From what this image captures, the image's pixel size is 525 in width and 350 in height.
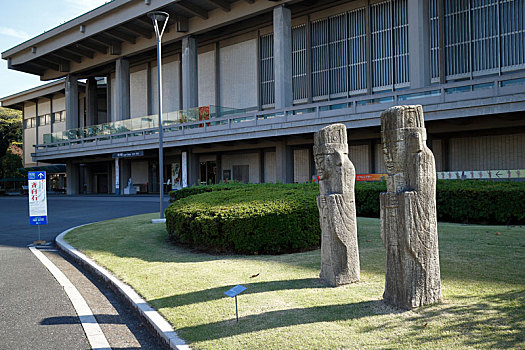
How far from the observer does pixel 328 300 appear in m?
5.39

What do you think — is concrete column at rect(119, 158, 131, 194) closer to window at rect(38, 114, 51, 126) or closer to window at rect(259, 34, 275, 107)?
window at rect(259, 34, 275, 107)

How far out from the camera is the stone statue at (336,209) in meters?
6.07

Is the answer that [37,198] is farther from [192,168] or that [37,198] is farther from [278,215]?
[192,168]

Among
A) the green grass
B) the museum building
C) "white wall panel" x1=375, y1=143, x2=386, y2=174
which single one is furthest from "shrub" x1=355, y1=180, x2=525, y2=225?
"white wall panel" x1=375, y1=143, x2=386, y2=174

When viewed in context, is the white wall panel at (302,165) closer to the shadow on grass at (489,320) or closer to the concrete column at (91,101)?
the shadow on grass at (489,320)

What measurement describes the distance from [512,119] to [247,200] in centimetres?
1572

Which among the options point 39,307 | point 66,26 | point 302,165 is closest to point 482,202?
point 39,307

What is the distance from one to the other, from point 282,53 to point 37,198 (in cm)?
1808

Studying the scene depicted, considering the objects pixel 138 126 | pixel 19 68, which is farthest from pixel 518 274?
pixel 19 68

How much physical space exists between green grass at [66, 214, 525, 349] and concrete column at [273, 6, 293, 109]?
62.7 ft

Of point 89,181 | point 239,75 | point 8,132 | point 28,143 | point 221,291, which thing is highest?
point 8,132

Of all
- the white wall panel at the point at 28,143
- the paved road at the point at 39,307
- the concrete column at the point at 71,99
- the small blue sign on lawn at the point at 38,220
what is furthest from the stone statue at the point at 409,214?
the white wall panel at the point at 28,143

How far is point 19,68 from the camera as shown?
4562cm

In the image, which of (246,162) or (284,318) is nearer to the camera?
(284,318)
